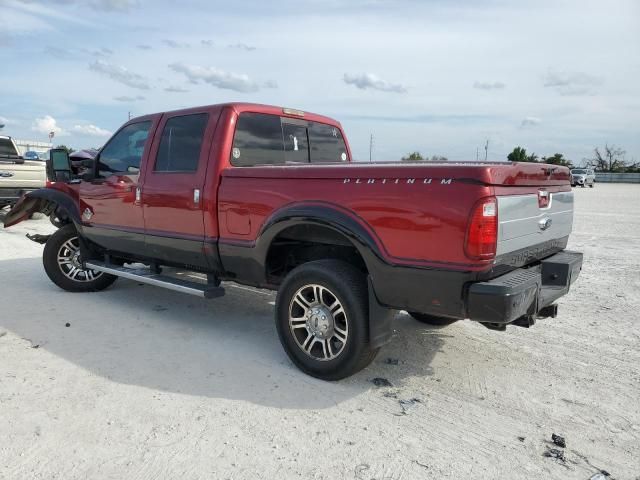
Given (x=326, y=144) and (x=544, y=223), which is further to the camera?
(x=326, y=144)

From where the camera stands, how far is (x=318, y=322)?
3.92m

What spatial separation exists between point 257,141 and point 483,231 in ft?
8.21

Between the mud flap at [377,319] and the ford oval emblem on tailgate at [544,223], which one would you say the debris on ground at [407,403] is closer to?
the mud flap at [377,319]

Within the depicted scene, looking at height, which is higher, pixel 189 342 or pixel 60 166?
pixel 60 166

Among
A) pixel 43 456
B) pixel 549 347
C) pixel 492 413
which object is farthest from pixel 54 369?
pixel 549 347

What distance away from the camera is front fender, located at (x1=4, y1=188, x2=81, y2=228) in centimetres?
632

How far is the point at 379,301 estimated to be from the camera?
363 cm

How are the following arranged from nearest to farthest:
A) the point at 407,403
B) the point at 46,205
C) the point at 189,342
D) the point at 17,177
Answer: the point at 407,403 → the point at 189,342 → the point at 46,205 → the point at 17,177

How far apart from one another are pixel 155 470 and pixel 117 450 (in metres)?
0.32

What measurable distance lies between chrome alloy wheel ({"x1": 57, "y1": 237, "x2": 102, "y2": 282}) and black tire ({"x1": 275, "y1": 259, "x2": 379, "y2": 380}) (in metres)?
3.40

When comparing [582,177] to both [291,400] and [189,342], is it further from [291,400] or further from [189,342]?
[291,400]

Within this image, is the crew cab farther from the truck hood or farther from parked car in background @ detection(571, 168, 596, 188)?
parked car in background @ detection(571, 168, 596, 188)

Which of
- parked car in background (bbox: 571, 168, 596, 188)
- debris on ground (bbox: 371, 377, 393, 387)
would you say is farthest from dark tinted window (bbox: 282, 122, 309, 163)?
parked car in background (bbox: 571, 168, 596, 188)

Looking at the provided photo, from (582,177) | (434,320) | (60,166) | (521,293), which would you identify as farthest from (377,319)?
(582,177)
